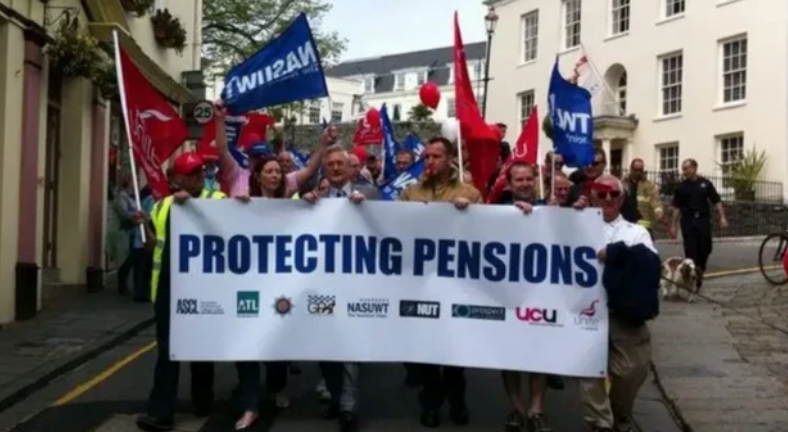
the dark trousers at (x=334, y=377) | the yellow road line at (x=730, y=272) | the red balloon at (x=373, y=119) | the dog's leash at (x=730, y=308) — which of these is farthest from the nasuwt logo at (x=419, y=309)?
the yellow road line at (x=730, y=272)

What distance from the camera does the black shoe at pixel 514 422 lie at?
23.1ft

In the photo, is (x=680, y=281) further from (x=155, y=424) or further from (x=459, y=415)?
(x=155, y=424)

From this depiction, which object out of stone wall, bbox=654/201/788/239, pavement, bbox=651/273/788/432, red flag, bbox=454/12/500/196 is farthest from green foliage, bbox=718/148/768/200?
red flag, bbox=454/12/500/196

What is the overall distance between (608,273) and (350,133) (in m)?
35.5

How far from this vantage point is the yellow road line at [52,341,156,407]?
845 cm

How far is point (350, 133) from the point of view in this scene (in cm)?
4200

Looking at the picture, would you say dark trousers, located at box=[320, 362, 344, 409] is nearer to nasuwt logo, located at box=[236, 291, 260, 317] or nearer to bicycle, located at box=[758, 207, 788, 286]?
nasuwt logo, located at box=[236, 291, 260, 317]

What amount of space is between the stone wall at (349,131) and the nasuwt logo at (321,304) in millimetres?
32298

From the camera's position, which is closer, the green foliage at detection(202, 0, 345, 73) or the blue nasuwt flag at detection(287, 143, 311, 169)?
the blue nasuwt flag at detection(287, 143, 311, 169)

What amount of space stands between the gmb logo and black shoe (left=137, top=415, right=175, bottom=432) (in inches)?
28.4

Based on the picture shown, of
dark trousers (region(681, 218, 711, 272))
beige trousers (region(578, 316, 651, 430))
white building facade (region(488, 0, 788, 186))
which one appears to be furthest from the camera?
white building facade (region(488, 0, 788, 186))

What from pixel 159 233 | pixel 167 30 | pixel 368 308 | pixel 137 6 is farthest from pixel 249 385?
pixel 167 30

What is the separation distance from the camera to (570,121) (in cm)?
818

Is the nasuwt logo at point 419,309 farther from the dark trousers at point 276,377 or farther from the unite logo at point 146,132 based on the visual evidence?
the unite logo at point 146,132
